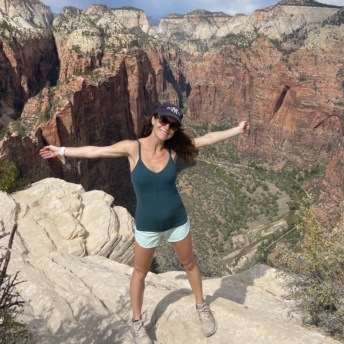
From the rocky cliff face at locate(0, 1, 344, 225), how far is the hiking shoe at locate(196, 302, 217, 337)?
82.9 ft

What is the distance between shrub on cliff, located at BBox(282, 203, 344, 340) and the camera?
8430 mm

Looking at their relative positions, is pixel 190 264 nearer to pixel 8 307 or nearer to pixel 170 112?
pixel 170 112

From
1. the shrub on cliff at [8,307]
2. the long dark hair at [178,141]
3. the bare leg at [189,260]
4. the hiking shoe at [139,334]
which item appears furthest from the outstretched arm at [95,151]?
the hiking shoe at [139,334]

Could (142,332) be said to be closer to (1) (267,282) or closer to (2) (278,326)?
(2) (278,326)

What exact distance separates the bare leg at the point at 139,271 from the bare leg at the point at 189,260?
19.4 inches

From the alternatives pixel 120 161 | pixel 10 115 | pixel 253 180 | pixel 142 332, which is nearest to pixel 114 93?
pixel 120 161

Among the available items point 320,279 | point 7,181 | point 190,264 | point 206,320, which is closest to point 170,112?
point 190,264

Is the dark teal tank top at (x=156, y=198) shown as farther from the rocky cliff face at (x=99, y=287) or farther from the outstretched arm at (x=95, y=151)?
the rocky cliff face at (x=99, y=287)

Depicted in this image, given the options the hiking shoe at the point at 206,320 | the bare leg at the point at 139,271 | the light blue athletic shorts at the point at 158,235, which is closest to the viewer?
the light blue athletic shorts at the point at 158,235

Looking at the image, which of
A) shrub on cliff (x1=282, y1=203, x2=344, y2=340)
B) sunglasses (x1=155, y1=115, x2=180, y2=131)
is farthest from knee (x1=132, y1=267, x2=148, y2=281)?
shrub on cliff (x1=282, y1=203, x2=344, y2=340)

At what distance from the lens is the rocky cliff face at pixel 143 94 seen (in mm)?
43469

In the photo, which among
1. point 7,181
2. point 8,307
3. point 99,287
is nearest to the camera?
point 8,307

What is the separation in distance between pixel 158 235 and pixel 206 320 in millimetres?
2080

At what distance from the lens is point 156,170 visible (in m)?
5.46
